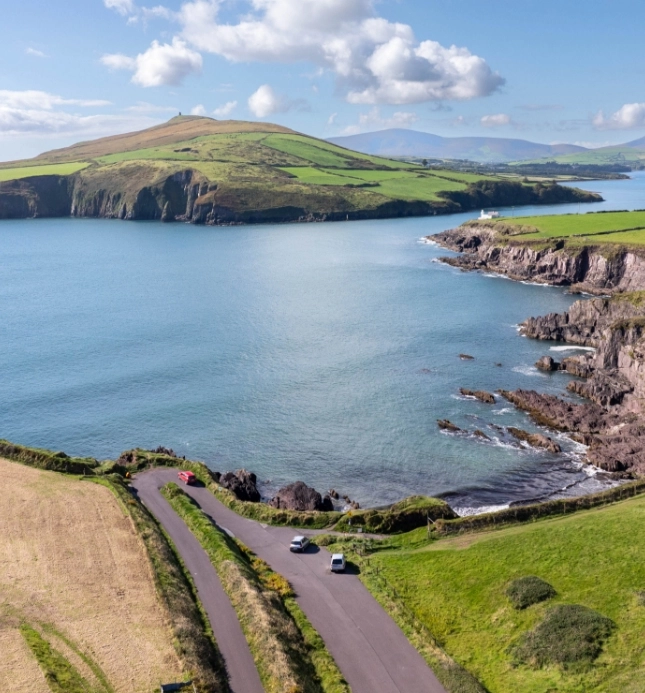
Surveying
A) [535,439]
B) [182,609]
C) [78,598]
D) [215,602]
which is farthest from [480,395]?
[78,598]

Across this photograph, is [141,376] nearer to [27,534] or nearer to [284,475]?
[284,475]

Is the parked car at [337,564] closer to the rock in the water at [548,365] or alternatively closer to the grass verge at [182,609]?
the grass verge at [182,609]

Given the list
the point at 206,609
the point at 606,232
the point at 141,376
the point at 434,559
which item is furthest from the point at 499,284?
the point at 206,609

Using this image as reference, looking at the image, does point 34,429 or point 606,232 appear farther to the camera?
point 606,232

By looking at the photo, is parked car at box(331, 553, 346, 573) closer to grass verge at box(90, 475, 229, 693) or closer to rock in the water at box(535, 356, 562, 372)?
grass verge at box(90, 475, 229, 693)

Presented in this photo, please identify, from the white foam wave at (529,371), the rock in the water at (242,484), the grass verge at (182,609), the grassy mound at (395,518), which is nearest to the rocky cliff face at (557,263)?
the white foam wave at (529,371)

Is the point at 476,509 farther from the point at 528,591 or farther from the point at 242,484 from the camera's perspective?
the point at 528,591
